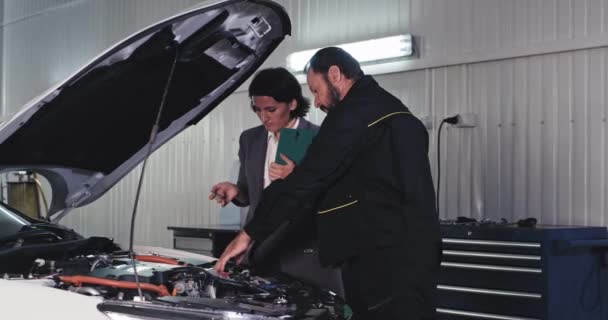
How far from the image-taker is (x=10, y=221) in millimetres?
2906

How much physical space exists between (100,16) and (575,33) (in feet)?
16.8

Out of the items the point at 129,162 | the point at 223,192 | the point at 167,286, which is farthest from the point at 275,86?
the point at 167,286

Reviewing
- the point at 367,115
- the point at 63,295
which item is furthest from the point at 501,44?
the point at 63,295

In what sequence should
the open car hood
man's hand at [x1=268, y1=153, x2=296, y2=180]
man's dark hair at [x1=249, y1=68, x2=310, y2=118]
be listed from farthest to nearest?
man's dark hair at [x1=249, y1=68, x2=310, y2=118] < man's hand at [x1=268, y1=153, x2=296, y2=180] < the open car hood

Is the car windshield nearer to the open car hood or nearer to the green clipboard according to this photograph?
the open car hood

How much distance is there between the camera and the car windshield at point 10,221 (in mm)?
2838

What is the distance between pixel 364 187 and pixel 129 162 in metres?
1.05

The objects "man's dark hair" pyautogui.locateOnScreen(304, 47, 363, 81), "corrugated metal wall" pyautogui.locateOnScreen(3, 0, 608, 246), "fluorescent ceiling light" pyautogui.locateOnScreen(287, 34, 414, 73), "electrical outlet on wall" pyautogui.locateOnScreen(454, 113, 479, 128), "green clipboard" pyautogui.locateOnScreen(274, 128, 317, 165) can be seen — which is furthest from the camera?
"fluorescent ceiling light" pyautogui.locateOnScreen(287, 34, 414, 73)

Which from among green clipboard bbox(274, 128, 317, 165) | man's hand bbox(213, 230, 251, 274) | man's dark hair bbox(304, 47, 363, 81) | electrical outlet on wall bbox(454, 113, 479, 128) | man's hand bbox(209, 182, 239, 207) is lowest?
man's hand bbox(213, 230, 251, 274)

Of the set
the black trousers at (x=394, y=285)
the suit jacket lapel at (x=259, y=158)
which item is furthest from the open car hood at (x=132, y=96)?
the black trousers at (x=394, y=285)

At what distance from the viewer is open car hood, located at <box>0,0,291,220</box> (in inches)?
90.0

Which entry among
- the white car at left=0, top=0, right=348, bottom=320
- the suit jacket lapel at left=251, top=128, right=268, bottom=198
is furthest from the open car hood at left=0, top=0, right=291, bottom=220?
the suit jacket lapel at left=251, top=128, right=268, bottom=198

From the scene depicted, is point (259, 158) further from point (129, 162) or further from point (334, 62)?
point (334, 62)

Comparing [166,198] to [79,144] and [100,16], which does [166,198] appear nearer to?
[100,16]
